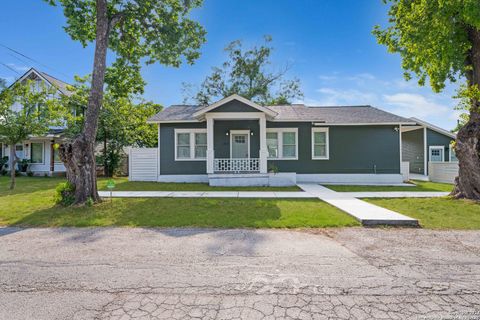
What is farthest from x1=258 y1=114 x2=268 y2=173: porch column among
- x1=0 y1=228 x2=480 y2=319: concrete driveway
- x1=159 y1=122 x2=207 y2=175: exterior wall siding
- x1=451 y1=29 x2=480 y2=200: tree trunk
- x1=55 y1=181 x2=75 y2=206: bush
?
x1=55 y1=181 x2=75 y2=206: bush

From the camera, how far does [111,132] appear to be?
61.0 feet

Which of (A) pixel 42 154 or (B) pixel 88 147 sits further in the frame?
(A) pixel 42 154

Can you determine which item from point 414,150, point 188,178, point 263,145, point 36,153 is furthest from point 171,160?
point 414,150

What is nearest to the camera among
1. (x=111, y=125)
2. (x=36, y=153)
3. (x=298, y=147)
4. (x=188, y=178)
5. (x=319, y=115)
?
(x=188, y=178)

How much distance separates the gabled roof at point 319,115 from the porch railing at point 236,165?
8.65ft

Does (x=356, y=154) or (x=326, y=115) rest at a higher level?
(x=326, y=115)

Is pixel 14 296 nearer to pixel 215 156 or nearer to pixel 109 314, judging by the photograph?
pixel 109 314

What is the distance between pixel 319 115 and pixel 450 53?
24.2 ft

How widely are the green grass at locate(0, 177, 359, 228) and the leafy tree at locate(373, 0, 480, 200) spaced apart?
19.8ft

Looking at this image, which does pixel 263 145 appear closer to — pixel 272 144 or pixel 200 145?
pixel 272 144

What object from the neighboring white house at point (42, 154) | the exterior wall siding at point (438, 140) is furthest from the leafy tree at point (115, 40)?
the exterior wall siding at point (438, 140)

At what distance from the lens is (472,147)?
8.79 meters

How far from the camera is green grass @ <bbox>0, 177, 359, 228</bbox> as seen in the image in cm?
580

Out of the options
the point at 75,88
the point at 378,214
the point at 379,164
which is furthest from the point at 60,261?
the point at 75,88
